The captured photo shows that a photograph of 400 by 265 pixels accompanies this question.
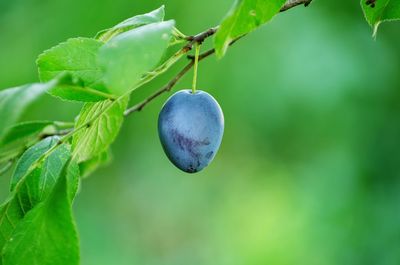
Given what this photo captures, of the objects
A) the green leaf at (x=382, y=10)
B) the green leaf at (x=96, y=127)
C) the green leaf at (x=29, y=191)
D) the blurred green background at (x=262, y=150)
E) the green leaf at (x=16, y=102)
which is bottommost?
the blurred green background at (x=262, y=150)

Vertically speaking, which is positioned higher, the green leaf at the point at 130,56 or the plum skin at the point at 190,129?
the green leaf at the point at 130,56

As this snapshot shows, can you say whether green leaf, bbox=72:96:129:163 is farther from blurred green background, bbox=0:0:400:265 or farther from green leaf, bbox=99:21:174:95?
blurred green background, bbox=0:0:400:265

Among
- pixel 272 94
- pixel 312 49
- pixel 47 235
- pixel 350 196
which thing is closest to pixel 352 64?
pixel 312 49

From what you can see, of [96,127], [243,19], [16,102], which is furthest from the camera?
[96,127]

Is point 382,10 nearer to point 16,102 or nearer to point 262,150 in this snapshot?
point 16,102

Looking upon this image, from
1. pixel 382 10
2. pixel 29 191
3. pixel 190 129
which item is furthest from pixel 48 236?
pixel 382 10

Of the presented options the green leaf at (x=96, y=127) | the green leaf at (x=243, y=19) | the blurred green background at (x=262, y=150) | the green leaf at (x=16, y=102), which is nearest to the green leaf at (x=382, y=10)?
the green leaf at (x=243, y=19)

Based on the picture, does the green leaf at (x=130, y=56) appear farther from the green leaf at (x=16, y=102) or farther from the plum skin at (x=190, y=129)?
the plum skin at (x=190, y=129)

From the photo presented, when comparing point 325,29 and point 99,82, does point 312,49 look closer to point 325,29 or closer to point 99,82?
point 325,29
